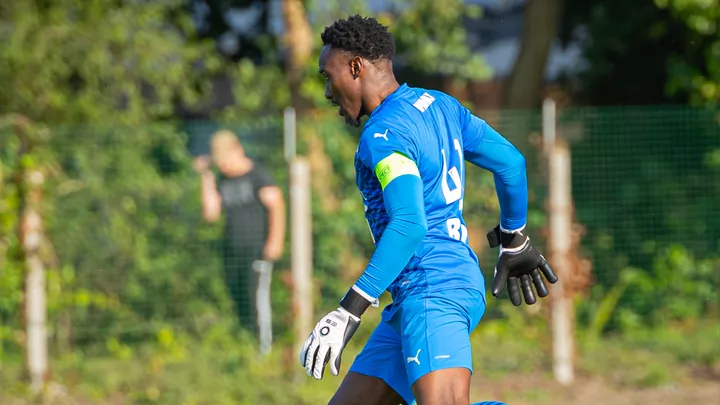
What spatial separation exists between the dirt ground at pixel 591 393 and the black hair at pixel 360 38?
407 cm

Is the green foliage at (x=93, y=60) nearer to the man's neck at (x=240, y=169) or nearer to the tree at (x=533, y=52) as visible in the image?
the man's neck at (x=240, y=169)

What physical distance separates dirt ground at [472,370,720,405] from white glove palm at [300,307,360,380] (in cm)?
406

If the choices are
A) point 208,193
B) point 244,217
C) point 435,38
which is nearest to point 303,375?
point 244,217

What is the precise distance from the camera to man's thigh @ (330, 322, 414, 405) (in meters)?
4.13

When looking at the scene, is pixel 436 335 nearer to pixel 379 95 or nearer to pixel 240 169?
pixel 379 95

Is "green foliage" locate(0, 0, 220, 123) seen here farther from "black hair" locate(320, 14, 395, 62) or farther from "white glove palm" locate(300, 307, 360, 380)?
"white glove palm" locate(300, 307, 360, 380)

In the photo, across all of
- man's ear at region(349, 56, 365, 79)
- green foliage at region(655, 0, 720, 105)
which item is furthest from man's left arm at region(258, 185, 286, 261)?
man's ear at region(349, 56, 365, 79)

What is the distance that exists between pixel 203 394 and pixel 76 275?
1.48 metres

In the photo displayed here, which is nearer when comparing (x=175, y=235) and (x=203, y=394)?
(x=203, y=394)

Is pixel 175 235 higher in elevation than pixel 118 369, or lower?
higher

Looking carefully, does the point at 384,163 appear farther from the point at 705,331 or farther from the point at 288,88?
the point at 288,88

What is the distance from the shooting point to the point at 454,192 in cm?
398

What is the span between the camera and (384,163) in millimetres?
3672

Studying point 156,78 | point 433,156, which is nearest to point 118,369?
point 156,78
